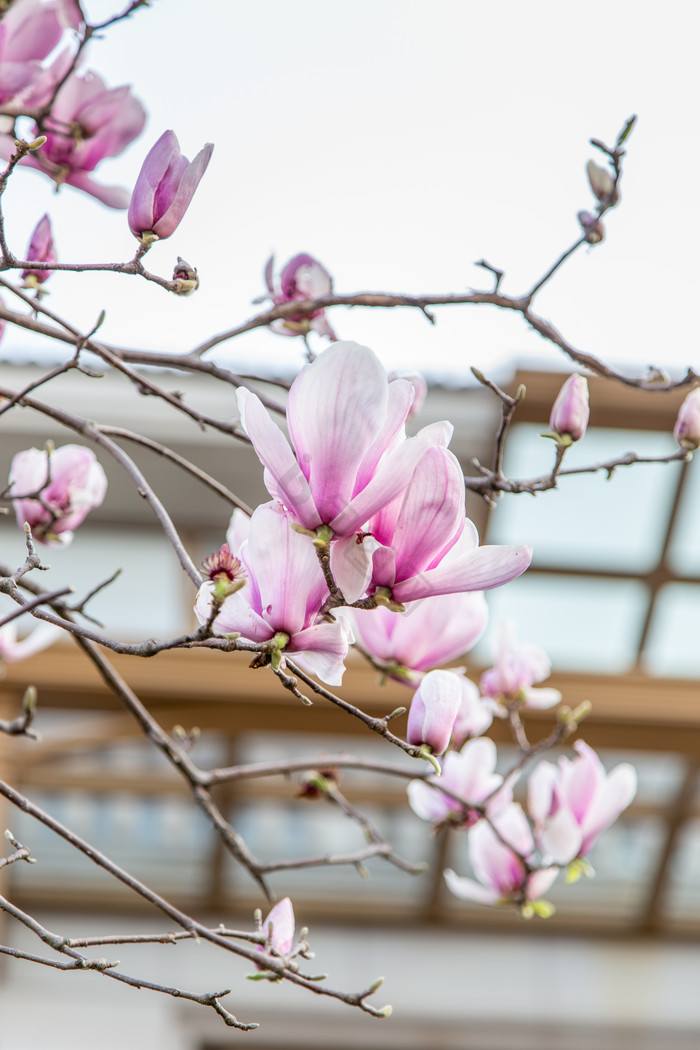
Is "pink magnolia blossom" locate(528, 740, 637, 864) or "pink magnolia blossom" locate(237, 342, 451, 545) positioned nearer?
"pink magnolia blossom" locate(237, 342, 451, 545)

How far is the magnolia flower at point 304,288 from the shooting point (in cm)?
82

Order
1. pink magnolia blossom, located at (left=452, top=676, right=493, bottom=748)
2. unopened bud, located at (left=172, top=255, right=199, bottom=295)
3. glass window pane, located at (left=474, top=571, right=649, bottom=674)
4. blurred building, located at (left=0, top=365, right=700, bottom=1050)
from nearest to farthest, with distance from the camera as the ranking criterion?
unopened bud, located at (left=172, top=255, right=199, bottom=295), pink magnolia blossom, located at (left=452, top=676, right=493, bottom=748), blurred building, located at (left=0, top=365, right=700, bottom=1050), glass window pane, located at (left=474, top=571, right=649, bottom=674)

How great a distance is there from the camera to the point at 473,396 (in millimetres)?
3904

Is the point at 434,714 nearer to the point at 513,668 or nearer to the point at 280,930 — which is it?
the point at 280,930

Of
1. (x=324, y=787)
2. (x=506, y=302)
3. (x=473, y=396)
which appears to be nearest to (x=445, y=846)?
(x=473, y=396)

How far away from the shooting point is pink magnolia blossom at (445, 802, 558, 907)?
3.42ft

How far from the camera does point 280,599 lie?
0.48m

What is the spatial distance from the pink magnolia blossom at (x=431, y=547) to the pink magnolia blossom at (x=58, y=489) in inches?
18.2

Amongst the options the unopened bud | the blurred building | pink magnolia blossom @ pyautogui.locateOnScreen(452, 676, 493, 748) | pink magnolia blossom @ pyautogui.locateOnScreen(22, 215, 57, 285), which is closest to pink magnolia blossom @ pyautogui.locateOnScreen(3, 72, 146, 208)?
pink magnolia blossom @ pyautogui.locateOnScreen(22, 215, 57, 285)

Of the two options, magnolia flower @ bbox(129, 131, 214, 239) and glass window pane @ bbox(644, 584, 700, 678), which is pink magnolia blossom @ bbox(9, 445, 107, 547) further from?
glass window pane @ bbox(644, 584, 700, 678)

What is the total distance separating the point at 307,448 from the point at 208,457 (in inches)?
134

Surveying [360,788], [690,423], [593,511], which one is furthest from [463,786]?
[360,788]

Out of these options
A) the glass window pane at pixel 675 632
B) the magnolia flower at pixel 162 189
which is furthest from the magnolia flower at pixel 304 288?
the glass window pane at pixel 675 632

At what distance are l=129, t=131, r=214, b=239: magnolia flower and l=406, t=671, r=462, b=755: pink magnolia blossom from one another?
286 mm
